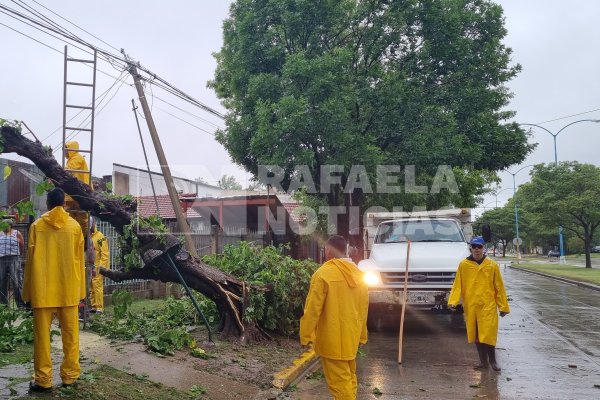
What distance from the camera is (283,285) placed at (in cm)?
836

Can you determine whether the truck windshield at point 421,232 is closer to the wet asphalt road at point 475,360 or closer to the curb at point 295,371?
the wet asphalt road at point 475,360

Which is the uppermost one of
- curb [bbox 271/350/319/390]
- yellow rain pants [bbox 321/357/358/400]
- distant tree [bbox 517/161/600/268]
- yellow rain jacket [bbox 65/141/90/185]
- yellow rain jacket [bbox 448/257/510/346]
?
distant tree [bbox 517/161/600/268]

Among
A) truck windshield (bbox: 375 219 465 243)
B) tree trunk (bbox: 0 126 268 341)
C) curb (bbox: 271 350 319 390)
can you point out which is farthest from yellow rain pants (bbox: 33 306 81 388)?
truck windshield (bbox: 375 219 465 243)

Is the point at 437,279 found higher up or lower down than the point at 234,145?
lower down

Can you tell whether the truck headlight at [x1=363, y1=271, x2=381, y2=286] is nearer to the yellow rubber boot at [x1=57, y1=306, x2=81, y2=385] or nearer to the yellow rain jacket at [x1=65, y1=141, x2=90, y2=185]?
the yellow rain jacket at [x1=65, y1=141, x2=90, y2=185]

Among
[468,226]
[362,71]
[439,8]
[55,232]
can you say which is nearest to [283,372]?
[55,232]

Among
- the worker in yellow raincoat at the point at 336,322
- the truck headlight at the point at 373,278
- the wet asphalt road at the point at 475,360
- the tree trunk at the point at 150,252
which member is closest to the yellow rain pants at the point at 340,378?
the worker in yellow raincoat at the point at 336,322

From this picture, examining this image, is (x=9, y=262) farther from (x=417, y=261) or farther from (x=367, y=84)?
(x=367, y=84)

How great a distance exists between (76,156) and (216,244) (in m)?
7.19

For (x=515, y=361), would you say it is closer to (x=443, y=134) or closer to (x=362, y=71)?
(x=443, y=134)

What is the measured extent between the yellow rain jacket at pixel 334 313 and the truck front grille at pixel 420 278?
17.2 ft

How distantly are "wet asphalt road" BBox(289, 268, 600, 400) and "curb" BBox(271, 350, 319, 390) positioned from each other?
0.16m

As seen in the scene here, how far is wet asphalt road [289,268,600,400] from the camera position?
20.6 feet

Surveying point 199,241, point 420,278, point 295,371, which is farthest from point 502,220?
point 295,371
